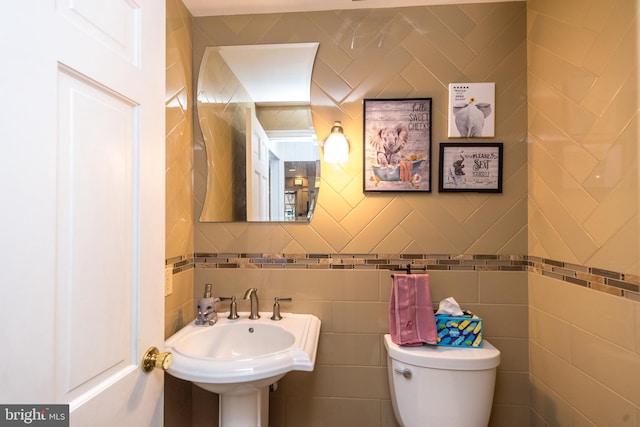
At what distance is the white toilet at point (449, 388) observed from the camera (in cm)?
122

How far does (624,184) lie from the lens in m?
0.98

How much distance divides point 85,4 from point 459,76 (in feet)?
4.65

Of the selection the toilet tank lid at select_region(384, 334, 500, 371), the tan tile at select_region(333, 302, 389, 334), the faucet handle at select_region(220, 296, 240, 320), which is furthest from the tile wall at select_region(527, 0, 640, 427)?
the faucet handle at select_region(220, 296, 240, 320)

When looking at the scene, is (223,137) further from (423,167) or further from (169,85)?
(423,167)

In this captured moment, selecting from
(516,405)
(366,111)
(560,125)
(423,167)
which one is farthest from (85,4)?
(516,405)

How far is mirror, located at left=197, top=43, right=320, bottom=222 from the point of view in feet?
4.98

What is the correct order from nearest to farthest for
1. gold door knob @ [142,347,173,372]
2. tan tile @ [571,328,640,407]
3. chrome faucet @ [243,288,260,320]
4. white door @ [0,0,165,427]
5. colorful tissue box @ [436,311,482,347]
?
white door @ [0,0,165,427]
gold door knob @ [142,347,173,372]
tan tile @ [571,328,640,407]
colorful tissue box @ [436,311,482,347]
chrome faucet @ [243,288,260,320]

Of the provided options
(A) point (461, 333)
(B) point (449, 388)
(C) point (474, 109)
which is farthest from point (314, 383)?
(C) point (474, 109)

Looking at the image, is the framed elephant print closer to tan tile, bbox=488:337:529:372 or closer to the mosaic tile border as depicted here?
the mosaic tile border

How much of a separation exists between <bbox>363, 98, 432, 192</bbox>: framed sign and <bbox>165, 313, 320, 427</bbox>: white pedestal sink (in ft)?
2.41

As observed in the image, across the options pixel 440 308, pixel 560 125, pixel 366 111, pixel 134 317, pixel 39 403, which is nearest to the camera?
pixel 39 403

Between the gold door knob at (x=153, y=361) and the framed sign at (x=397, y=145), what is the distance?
3.39ft

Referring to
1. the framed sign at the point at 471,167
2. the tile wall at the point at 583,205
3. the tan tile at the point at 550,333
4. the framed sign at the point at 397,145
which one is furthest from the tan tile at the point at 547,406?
the framed sign at the point at 397,145

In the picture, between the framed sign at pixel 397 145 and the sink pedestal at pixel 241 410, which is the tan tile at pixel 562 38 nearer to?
the framed sign at pixel 397 145
